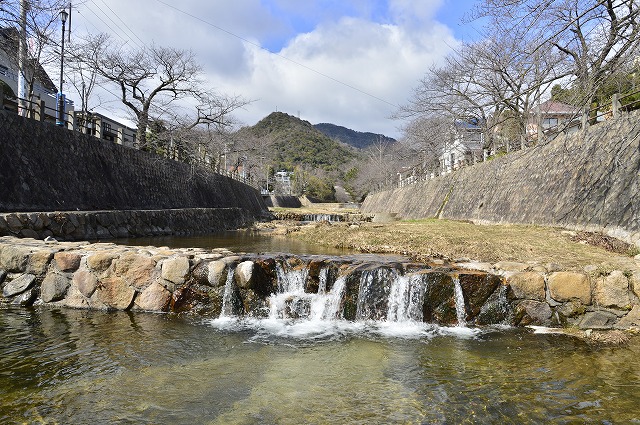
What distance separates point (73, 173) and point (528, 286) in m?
14.9

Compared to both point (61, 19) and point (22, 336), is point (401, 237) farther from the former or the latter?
point (61, 19)

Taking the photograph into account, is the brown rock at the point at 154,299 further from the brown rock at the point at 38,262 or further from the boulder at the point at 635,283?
the boulder at the point at 635,283

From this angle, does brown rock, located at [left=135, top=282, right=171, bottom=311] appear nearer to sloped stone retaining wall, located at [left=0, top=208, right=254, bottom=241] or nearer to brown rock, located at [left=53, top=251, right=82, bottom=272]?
brown rock, located at [left=53, top=251, right=82, bottom=272]

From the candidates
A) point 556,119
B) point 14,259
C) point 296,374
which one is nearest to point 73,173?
point 14,259

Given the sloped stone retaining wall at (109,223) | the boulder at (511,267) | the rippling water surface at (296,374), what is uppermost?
the sloped stone retaining wall at (109,223)

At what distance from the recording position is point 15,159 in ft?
40.1

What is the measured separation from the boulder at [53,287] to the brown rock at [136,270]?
87 cm

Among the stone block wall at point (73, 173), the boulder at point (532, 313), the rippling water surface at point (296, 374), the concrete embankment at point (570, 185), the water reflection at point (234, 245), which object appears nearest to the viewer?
the rippling water surface at point (296, 374)

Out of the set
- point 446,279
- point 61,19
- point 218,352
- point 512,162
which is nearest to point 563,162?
point 512,162

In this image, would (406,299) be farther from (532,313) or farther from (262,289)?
(262,289)

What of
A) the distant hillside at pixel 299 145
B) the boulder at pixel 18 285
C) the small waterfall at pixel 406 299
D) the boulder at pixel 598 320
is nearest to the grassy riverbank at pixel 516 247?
the boulder at pixel 598 320

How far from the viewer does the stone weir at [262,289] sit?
6.23 m

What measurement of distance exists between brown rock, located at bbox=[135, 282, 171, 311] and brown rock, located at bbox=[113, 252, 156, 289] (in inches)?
5.9

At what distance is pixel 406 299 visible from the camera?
251 inches
